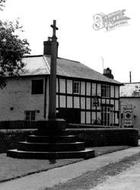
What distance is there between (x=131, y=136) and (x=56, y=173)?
16915 mm

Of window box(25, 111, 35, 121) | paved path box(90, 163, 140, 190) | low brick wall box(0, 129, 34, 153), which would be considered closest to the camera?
paved path box(90, 163, 140, 190)

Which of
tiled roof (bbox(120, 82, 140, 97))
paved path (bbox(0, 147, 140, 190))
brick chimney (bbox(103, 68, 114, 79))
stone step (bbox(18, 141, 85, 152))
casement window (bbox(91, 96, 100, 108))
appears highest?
brick chimney (bbox(103, 68, 114, 79))

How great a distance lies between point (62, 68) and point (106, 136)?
1836 cm

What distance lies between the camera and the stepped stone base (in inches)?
711

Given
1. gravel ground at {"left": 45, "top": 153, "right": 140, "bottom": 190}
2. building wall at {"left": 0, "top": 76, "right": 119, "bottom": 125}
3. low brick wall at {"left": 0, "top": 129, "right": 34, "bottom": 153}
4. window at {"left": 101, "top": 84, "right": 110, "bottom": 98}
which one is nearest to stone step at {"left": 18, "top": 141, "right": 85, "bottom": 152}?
low brick wall at {"left": 0, "top": 129, "right": 34, "bottom": 153}

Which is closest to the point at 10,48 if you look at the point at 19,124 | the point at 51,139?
the point at 19,124

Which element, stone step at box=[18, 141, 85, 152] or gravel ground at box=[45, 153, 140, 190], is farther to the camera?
stone step at box=[18, 141, 85, 152]

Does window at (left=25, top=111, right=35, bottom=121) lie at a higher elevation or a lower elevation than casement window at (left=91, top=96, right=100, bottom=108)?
lower

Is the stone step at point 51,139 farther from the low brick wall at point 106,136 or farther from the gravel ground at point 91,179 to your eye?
the low brick wall at point 106,136

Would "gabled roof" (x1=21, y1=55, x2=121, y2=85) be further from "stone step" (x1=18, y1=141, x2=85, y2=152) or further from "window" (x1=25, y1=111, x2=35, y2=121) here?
"stone step" (x1=18, y1=141, x2=85, y2=152)

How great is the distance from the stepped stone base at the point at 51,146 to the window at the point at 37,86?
79.5ft

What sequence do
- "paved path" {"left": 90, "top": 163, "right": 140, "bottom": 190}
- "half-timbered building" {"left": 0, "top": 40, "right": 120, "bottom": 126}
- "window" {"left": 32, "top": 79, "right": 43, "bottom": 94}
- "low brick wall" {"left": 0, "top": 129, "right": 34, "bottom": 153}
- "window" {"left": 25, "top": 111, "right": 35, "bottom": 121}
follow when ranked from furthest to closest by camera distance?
"window" {"left": 25, "top": 111, "right": 35, "bottom": 121}
"window" {"left": 32, "top": 79, "right": 43, "bottom": 94}
"half-timbered building" {"left": 0, "top": 40, "right": 120, "bottom": 126}
"low brick wall" {"left": 0, "top": 129, "right": 34, "bottom": 153}
"paved path" {"left": 90, "top": 163, "right": 140, "bottom": 190}

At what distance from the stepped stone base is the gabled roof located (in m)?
23.4

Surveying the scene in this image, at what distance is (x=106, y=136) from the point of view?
28.8 metres
